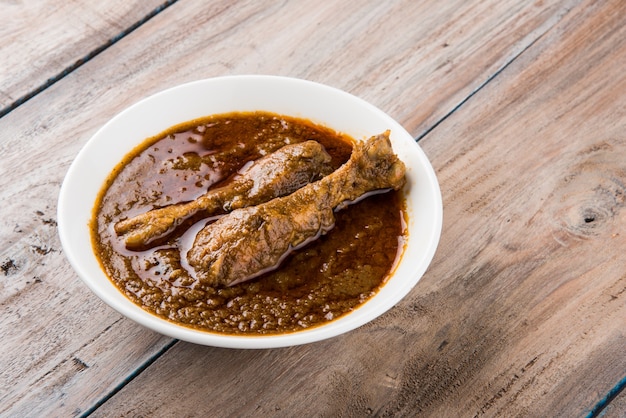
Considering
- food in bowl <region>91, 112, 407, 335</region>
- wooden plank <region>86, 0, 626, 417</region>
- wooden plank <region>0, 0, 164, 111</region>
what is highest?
wooden plank <region>0, 0, 164, 111</region>

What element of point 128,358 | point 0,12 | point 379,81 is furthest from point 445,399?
point 0,12

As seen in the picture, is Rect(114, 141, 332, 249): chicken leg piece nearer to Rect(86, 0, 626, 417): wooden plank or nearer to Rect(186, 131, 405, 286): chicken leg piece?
Rect(186, 131, 405, 286): chicken leg piece

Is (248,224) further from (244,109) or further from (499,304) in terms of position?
(499,304)

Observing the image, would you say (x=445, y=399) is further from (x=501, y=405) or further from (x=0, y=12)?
(x=0, y=12)

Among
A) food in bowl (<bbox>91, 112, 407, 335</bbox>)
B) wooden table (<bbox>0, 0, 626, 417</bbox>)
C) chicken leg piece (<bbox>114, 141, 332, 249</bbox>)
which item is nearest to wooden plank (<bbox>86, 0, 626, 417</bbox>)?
wooden table (<bbox>0, 0, 626, 417</bbox>)

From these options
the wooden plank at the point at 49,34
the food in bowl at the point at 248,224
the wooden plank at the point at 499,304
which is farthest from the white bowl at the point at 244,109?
the wooden plank at the point at 49,34
